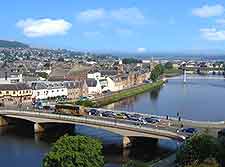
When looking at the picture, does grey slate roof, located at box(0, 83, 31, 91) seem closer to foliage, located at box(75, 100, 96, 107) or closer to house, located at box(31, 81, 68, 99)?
house, located at box(31, 81, 68, 99)

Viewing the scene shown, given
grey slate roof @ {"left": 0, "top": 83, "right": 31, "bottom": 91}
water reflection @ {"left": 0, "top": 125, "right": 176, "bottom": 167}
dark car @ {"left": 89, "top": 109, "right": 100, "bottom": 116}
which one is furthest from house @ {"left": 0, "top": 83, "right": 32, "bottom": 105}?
water reflection @ {"left": 0, "top": 125, "right": 176, "bottom": 167}

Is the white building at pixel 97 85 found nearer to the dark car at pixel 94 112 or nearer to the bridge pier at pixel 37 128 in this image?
the dark car at pixel 94 112

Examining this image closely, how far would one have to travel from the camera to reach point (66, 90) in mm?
51562

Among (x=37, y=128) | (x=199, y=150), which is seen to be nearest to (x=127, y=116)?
(x=37, y=128)

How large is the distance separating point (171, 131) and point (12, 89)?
25.0 m

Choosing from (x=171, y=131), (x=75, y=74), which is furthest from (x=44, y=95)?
(x=171, y=131)

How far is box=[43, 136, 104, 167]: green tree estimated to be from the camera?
1678 centimetres

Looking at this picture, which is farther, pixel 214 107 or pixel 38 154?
pixel 214 107

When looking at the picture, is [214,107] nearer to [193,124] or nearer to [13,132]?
[193,124]

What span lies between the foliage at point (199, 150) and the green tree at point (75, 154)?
3.19 m

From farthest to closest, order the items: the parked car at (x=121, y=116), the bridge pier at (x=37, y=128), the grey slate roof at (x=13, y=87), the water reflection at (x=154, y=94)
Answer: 1. the water reflection at (x=154, y=94)
2. the grey slate roof at (x=13, y=87)
3. the bridge pier at (x=37, y=128)
4. the parked car at (x=121, y=116)

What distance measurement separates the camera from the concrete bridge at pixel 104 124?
84.6ft

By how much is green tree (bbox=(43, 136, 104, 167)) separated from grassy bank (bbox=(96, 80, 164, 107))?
29352 mm

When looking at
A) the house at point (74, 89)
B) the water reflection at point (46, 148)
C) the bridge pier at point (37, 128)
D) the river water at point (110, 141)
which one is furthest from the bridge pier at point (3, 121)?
the house at point (74, 89)
